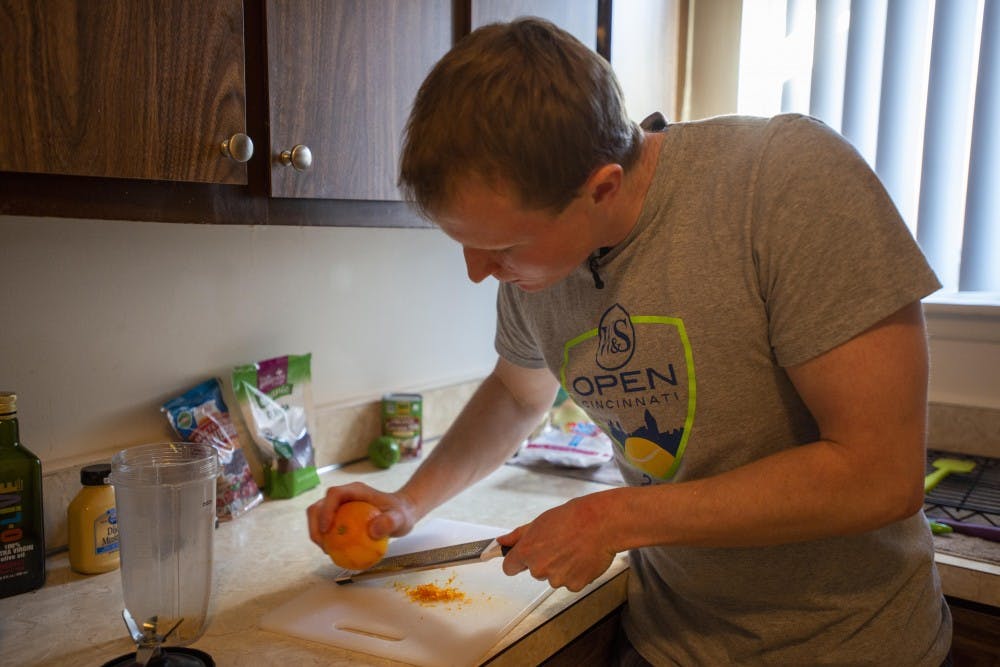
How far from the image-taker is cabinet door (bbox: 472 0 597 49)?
51.9 inches

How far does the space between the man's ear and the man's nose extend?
0.13 metres

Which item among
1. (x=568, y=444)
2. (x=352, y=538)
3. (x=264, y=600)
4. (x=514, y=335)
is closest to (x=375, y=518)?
(x=352, y=538)

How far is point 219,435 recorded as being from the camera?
133 cm

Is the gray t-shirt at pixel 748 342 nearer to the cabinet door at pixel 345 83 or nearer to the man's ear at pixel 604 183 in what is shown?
the man's ear at pixel 604 183

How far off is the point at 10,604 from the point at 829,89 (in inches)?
73.8

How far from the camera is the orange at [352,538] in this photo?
1.01 meters

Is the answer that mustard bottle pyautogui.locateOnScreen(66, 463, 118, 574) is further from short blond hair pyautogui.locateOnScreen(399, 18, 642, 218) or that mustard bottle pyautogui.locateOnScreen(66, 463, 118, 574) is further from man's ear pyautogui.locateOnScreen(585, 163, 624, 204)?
man's ear pyautogui.locateOnScreen(585, 163, 624, 204)

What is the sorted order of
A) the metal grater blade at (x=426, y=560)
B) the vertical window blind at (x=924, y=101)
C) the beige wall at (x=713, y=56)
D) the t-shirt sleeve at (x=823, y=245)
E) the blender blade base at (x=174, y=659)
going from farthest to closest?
1. the beige wall at (x=713, y=56)
2. the vertical window blind at (x=924, y=101)
3. the metal grater blade at (x=426, y=560)
4. the blender blade base at (x=174, y=659)
5. the t-shirt sleeve at (x=823, y=245)

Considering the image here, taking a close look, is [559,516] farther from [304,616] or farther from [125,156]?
[125,156]

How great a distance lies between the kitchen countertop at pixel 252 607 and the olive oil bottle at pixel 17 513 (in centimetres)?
3

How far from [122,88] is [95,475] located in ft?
1.69

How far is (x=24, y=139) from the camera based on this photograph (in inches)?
30.4

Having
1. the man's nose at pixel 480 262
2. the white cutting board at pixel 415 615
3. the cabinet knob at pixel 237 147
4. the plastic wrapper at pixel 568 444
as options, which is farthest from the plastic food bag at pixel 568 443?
the cabinet knob at pixel 237 147

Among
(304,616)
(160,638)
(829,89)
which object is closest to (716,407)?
(304,616)
